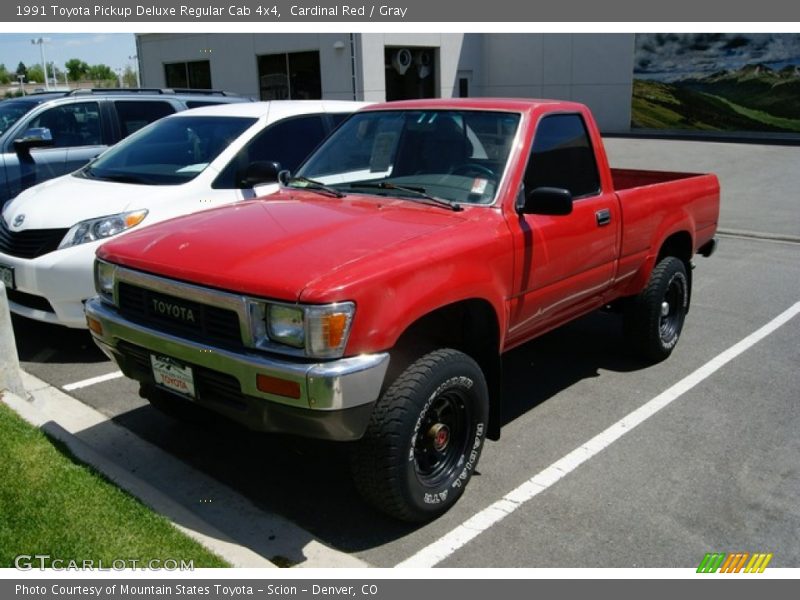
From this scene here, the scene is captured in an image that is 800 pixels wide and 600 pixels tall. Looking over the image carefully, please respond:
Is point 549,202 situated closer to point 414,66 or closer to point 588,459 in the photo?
point 588,459

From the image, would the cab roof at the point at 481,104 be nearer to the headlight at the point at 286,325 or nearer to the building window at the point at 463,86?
the headlight at the point at 286,325

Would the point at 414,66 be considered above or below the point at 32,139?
above

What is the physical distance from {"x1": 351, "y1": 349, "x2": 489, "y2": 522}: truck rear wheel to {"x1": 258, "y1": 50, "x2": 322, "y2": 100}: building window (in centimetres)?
2139

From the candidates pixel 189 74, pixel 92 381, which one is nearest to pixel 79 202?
pixel 92 381

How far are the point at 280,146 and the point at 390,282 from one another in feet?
12.6

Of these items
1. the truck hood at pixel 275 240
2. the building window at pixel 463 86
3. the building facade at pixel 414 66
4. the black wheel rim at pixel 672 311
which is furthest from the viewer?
the building window at pixel 463 86

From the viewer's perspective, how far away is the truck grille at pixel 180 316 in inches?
130

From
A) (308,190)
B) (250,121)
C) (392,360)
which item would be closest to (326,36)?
(250,121)

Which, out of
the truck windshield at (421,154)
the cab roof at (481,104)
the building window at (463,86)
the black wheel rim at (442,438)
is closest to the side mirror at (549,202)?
the truck windshield at (421,154)

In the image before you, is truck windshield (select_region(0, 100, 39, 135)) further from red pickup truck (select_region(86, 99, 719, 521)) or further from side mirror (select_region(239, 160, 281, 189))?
red pickup truck (select_region(86, 99, 719, 521))

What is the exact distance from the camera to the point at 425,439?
12.0 feet

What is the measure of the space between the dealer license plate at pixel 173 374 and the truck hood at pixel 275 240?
0.41 meters

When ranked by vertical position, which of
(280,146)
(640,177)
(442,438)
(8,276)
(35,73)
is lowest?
(442,438)

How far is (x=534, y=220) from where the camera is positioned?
166 inches
